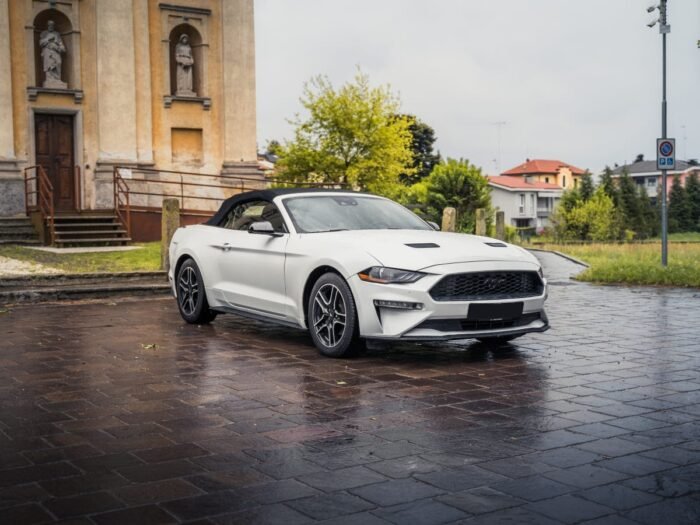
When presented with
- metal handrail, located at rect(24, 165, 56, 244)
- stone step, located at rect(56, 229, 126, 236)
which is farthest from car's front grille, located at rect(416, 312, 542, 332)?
stone step, located at rect(56, 229, 126, 236)

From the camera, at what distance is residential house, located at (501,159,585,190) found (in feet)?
425

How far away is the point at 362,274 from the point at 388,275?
24 centimetres


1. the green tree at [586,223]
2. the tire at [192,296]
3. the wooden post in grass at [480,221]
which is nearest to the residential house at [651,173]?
the green tree at [586,223]

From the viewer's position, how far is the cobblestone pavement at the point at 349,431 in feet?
13.4

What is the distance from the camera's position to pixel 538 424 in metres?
5.61

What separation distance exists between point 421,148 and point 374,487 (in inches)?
3339

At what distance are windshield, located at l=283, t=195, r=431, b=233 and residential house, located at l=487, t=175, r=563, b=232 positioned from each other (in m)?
101

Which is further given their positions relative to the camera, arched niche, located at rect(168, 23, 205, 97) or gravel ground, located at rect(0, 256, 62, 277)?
arched niche, located at rect(168, 23, 205, 97)

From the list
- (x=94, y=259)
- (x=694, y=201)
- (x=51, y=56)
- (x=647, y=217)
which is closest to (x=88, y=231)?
(x=94, y=259)

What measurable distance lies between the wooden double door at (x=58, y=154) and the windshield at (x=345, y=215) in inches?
723

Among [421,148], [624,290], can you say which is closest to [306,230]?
[624,290]

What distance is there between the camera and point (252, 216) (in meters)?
9.96

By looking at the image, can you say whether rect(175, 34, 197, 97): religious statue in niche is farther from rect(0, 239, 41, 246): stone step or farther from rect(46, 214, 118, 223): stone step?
rect(0, 239, 41, 246): stone step

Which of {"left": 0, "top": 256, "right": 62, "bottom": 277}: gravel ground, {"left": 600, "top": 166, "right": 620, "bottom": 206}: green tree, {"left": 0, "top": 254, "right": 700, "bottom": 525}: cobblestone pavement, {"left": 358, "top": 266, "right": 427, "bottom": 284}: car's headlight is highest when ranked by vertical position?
{"left": 600, "top": 166, "right": 620, "bottom": 206}: green tree
